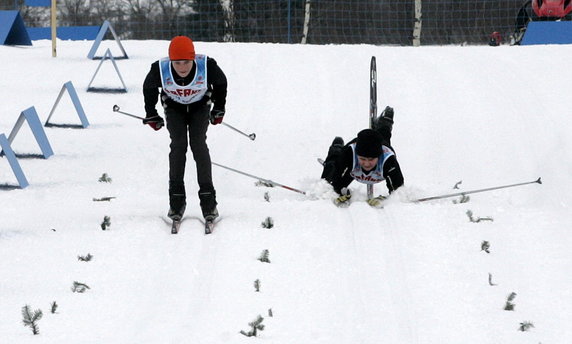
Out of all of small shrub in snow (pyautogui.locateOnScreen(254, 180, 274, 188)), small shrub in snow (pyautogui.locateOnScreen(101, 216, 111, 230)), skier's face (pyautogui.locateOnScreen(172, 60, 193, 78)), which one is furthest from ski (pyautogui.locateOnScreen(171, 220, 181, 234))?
small shrub in snow (pyautogui.locateOnScreen(254, 180, 274, 188))

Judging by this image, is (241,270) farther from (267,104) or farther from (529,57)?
(529,57)

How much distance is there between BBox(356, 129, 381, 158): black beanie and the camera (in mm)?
7168

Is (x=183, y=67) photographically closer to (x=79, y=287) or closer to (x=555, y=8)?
(x=79, y=287)

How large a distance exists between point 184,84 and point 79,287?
5.46ft

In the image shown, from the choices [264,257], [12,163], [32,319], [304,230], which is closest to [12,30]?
[12,163]

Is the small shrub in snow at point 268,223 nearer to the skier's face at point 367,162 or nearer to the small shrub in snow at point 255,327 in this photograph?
the skier's face at point 367,162

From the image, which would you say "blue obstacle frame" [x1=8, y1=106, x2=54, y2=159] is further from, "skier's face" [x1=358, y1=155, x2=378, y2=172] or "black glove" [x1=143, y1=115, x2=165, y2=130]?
"skier's face" [x1=358, y1=155, x2=378, y2=172]

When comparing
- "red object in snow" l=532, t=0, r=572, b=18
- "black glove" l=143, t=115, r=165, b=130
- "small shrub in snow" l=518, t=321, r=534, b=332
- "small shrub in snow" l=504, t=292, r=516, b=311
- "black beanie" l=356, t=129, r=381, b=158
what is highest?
"red object in snow" l=532, t=0, r=572, b=18

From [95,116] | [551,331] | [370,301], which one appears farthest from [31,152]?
[551,331]

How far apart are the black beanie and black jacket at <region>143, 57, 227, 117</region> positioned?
1.12m

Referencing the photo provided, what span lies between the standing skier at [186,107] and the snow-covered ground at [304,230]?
0.89ft

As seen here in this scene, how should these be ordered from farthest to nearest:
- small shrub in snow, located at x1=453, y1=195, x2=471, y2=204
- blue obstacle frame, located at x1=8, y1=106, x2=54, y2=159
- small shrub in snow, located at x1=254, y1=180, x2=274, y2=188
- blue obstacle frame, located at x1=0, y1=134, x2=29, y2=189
Answer: small shrub in snow, located at x1=254, y1=180, x2=274, y2=188, blue obstacle frame, located at x1=8, y1=106, x2=54, y2=159, blue obstacle frame, located at x1=0, y1=134, x2=29, y2=189, small shrub in snow, located at x1=453, y1=195, x2=471, y2=204

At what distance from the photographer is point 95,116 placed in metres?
11.6

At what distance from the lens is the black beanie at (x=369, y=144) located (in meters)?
7.17
